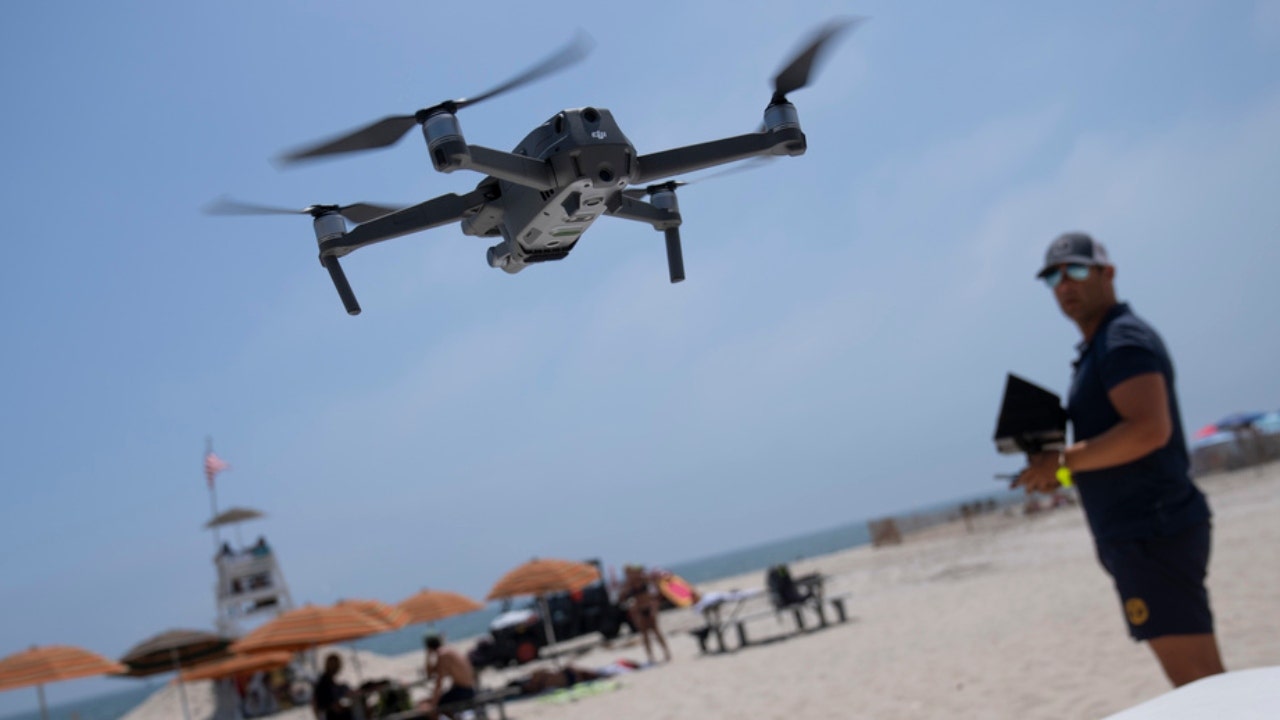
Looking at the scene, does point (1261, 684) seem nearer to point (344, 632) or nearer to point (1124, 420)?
point (1124, 420)

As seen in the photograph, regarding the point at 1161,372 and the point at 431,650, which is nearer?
the point at 1161,372

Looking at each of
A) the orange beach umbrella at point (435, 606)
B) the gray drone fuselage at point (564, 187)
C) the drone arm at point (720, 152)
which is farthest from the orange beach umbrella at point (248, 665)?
the drone arm at point (720, 152)

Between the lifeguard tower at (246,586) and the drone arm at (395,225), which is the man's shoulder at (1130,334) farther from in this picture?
the lifeguard tower at (246,586)

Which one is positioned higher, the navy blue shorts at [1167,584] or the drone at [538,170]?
the drone at [538,170]

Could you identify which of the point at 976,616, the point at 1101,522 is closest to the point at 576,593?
the point at 976,616

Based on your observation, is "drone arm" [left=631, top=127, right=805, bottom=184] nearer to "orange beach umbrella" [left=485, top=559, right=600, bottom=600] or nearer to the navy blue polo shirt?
the navy blue polo shirt

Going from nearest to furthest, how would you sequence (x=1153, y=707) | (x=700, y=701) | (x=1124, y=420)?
(x=1153, y=707), (x=1124, y=420), (x=700, y=701)

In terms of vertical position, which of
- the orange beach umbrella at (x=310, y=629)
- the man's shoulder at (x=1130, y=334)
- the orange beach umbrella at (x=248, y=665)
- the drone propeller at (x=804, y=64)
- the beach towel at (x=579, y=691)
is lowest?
the beach towel at (x=579, y=691)
